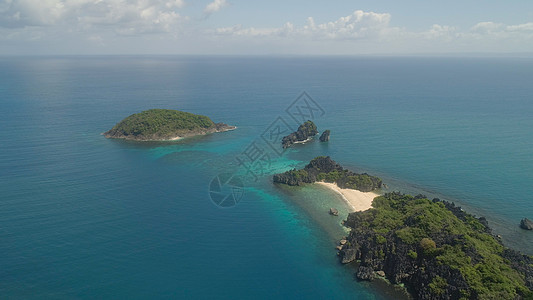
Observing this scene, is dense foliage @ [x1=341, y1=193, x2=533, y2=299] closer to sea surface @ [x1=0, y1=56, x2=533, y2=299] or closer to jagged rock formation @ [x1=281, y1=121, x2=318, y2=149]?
sea surface @ [x1=0, y1=56, x2=533, y2=299]

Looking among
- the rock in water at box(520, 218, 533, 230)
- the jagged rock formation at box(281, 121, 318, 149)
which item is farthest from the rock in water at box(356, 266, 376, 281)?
the jagged rock formation at box(281, 121, 318, 149)

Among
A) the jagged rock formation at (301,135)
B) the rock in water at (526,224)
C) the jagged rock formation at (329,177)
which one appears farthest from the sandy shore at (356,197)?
the jagged rock formation at (301,135)

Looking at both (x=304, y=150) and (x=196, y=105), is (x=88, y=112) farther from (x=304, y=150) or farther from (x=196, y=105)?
(x=304, y=150)

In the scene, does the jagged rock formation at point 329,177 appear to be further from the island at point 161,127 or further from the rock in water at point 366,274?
the island at point 161,127

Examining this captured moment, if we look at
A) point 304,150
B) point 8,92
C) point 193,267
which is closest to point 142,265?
point 193,267

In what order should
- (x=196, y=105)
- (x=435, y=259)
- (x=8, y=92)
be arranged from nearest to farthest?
(x=435, y=259) → (x=196, y=105) → (x=8, y=92)

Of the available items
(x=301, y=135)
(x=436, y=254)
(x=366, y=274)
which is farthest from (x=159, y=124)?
(x=436, y=254)
